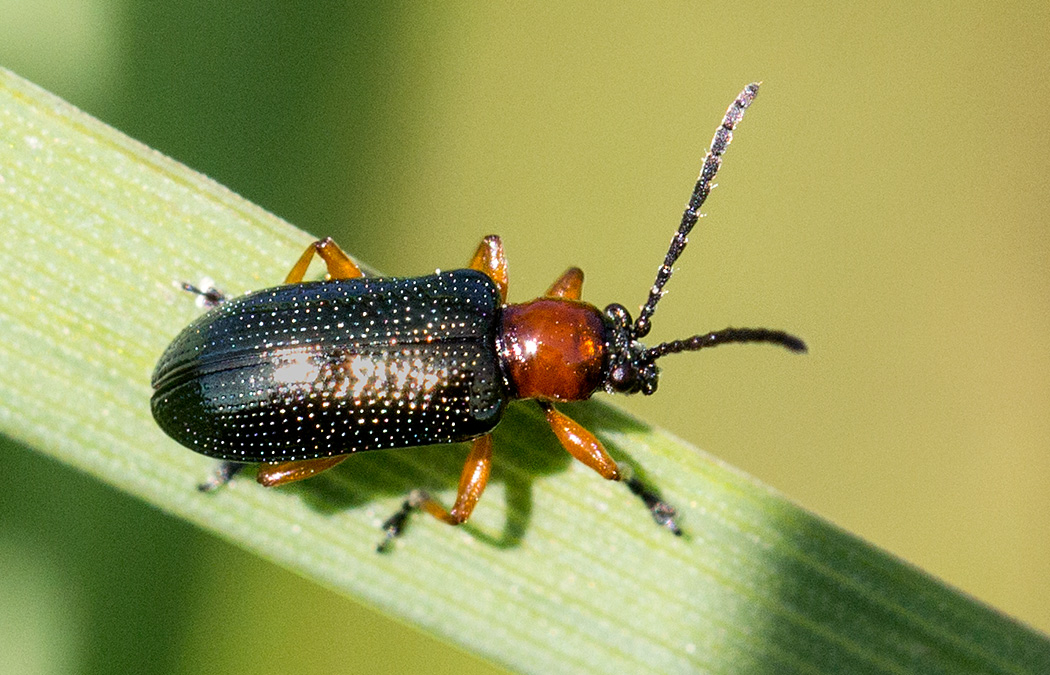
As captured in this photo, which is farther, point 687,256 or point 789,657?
point 687,256

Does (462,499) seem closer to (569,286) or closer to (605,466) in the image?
(605,466)

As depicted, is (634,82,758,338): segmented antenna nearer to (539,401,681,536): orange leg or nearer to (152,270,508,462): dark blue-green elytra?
(539,401,681,536): orange leg

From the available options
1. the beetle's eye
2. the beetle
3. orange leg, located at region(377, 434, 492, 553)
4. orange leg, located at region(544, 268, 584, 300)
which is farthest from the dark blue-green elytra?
orange leg, located at region(544, 268, 584, 300)

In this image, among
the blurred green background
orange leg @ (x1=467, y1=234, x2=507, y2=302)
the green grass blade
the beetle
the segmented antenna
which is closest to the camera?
the green grass blade

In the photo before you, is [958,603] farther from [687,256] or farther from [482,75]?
[482,75]

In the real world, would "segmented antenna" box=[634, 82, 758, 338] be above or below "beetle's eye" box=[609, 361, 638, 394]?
above

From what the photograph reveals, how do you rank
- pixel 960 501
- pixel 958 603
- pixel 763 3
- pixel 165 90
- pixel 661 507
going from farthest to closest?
1. pixel 763 3
2. pixel 960 501
3. pixel 165 90
4. pixel 661 507
5. pixel 958 603

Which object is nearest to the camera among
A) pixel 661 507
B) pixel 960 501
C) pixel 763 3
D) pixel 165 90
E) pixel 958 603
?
pixel 958 603

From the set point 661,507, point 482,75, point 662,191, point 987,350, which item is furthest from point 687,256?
point 661,507
